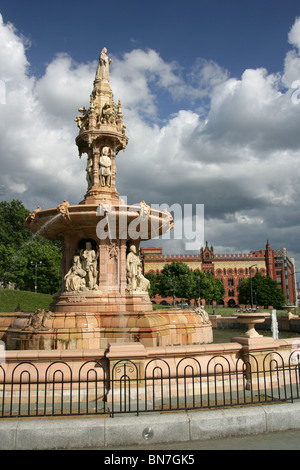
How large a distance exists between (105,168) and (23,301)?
27912mm

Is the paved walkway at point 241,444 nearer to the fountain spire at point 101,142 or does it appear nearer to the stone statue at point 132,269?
the stone statue at point 132,269

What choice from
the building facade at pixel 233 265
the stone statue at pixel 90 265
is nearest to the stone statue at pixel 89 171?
the stone statue at pixel 90 265

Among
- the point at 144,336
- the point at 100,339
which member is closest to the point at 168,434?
the point at 144,336

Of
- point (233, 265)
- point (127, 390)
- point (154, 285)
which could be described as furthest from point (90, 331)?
point (233, 265)

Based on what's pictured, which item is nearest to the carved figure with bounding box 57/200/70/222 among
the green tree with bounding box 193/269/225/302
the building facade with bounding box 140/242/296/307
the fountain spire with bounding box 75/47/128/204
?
the fountain spire with bounding box 75/47/128/204

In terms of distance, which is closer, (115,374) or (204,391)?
(115,374)

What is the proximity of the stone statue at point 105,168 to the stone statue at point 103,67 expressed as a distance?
3.99 m

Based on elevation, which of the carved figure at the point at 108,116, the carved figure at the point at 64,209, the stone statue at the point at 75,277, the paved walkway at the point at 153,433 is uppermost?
the carved figure at the point at 108,116

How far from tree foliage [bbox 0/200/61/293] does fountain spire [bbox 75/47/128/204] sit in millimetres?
33560

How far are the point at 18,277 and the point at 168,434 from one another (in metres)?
48.6

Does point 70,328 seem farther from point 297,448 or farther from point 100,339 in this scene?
point 297,448

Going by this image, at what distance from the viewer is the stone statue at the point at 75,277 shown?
12953 millimetres

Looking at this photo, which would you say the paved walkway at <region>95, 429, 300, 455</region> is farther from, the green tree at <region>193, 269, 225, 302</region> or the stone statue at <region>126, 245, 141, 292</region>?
the green tree at <region>193, 269, 225, 302</region>

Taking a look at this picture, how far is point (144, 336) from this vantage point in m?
10.5
